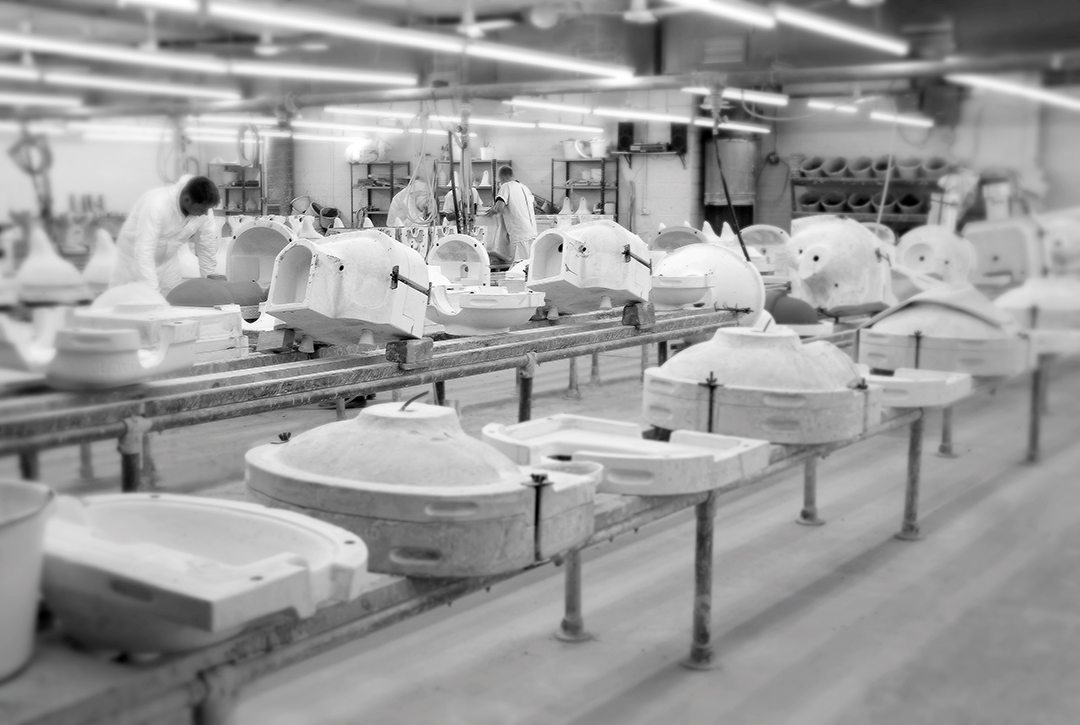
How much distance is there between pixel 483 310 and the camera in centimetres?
444

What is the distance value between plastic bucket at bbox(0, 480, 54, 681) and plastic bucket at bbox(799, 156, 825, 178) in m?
13.4

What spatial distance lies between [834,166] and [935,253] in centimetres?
796

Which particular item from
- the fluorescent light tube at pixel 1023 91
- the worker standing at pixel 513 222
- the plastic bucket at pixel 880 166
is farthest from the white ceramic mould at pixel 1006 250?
the plastic bucket at pixel 880 166

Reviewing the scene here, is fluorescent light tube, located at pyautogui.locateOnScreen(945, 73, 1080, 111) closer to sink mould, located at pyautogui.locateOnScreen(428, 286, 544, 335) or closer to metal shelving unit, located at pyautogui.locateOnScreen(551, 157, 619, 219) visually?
sink mould, located at pyautogui.locateOnScreen(428, 286, 544, 335)

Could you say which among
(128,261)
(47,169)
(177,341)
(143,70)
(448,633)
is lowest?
(448,633)

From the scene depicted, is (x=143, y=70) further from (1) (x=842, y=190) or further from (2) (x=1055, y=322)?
(1) (x=842, y=190)

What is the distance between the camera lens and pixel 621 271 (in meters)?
4.77

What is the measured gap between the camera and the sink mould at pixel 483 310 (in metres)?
4.42

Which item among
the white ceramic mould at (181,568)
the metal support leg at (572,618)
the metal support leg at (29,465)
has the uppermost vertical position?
the metal support leg at (29,465)

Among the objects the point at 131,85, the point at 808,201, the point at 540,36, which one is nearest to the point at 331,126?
the point at 131,85

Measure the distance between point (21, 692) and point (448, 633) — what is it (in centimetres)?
215

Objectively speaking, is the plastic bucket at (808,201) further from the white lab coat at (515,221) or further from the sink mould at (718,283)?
the sink mould at (718,283)

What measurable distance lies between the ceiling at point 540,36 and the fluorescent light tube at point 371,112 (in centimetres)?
9

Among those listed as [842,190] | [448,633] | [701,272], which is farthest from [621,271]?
[842,190]
